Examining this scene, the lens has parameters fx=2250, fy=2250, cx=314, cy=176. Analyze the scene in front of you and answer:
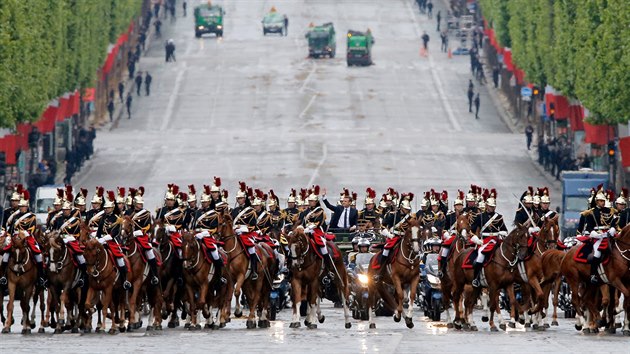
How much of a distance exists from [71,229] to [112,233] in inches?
37.5

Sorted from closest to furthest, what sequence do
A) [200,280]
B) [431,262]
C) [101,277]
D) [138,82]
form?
[101,277], [200,280], [431,262], [138,82]

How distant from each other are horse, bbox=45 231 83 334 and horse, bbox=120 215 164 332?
1.15m

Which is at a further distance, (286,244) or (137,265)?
(286,244)

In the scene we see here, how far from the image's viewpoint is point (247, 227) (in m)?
51.5

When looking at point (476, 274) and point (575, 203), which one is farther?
point (575, 203)

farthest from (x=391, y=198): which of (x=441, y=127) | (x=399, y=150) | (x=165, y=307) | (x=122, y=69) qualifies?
(x=122, y=69)

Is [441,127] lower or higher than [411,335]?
lower

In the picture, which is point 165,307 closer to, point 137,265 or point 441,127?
point 137,265

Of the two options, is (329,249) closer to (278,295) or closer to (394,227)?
(394,227)

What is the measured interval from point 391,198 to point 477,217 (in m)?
8.04

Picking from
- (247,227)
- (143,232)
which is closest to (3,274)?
(143,232)

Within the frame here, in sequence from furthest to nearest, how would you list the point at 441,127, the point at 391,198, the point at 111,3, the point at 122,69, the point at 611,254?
the point at 122,69
the point at 111,3
the point at 441,127
the point at 391,198
the point at 611,254

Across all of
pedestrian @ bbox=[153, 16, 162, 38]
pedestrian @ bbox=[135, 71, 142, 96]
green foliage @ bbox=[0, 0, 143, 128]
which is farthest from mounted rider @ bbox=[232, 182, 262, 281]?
pedestrian @ bbox=[153, 16, 162, 38]

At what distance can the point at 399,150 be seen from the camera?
4774 inches
